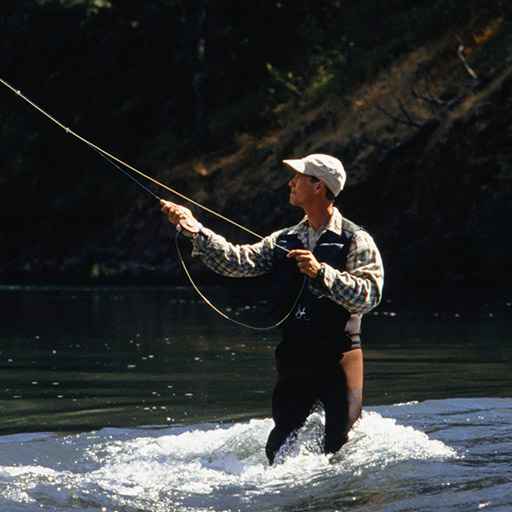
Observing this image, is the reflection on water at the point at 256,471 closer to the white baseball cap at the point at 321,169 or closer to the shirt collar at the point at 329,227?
the shirt collar at the point at 329,227

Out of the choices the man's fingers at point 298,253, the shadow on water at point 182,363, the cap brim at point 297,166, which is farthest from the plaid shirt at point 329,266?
the shadow on water at point 182,363

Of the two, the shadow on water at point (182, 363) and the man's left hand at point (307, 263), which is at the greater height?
the man's left hand at point (307, 263)

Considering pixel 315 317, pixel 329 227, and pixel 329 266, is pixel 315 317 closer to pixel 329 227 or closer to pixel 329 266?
pixel 329 266

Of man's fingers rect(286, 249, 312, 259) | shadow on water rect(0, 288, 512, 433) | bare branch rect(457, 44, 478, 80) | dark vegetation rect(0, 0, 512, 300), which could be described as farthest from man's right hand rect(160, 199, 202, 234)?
bare branch rect(457, 44, 478, 80)

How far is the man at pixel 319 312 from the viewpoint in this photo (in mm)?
8203

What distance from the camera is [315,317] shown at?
821 centimetres

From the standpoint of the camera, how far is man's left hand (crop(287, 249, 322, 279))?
25.8 feet

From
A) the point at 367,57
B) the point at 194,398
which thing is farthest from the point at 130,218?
the point at 194,398

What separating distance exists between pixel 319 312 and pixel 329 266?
31 centimetres

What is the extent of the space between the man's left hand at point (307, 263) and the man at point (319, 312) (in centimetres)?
17

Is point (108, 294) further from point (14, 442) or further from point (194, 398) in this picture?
point (14, 442)

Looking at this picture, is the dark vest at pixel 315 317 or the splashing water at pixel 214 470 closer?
the splashing water at pixel 214 470

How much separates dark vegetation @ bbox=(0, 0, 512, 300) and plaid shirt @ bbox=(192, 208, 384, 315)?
→ 16054 mm

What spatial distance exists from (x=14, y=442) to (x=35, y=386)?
3089mm
